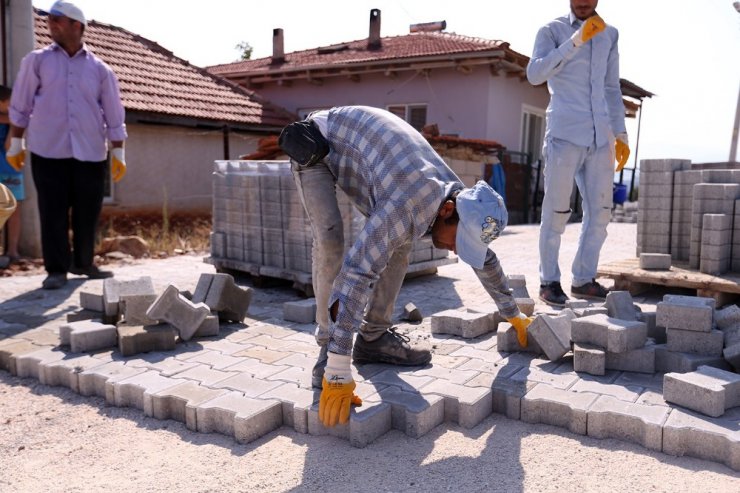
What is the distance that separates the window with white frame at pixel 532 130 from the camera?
15.4m

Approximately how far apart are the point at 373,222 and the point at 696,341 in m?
1.99

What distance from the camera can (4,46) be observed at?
6918 millimetres

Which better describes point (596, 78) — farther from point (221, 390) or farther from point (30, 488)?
point (30, 488)

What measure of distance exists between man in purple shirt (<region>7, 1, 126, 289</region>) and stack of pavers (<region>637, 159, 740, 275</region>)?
5.13m

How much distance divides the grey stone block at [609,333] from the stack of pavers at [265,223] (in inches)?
88.8

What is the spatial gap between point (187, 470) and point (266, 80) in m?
15.4

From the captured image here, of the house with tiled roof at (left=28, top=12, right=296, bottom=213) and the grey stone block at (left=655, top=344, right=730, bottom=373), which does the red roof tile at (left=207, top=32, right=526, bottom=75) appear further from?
the grey stone block at (left=655, top=344, right=730, bottom=373)

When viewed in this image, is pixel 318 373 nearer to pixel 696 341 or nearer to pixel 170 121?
A: pixel 696 341

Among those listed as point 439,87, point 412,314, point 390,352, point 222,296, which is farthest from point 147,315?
point 439,87

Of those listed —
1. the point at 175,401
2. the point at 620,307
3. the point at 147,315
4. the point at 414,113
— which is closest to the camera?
the point at 175,401

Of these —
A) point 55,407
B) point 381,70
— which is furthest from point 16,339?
point 381,70

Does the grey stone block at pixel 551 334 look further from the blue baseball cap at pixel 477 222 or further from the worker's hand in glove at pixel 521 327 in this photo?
the blue baseball cap at pixel 477 222

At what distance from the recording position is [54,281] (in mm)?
5781

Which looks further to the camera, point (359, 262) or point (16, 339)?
point (16, 339)
